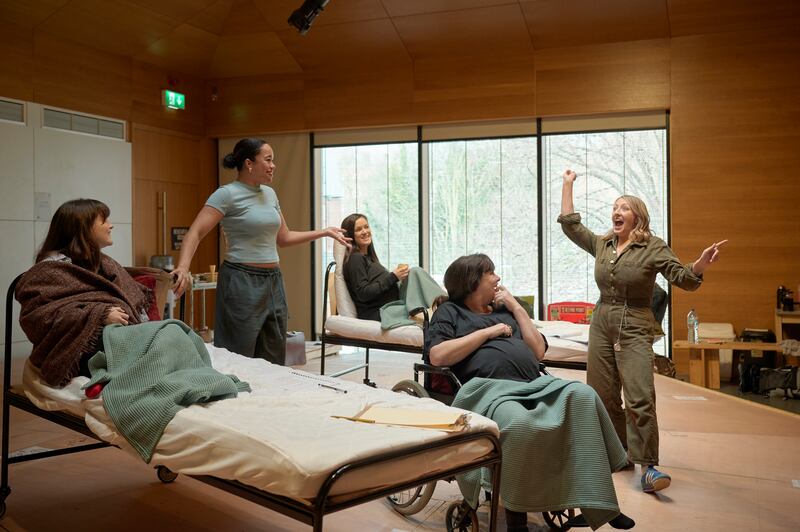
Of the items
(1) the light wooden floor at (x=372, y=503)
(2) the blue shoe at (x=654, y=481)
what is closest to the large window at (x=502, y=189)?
(1) the light wooden floor at (x=372, y=503)

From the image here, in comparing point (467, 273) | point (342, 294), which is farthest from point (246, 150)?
point (342, 294)

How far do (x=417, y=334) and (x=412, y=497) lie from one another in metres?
1.43

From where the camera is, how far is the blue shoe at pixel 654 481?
306 centimetres

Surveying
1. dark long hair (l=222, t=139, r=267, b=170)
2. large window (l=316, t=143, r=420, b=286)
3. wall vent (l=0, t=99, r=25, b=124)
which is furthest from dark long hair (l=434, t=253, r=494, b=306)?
wall vent (l=0, t=99, r=25, b=124)

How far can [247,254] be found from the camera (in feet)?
11.6

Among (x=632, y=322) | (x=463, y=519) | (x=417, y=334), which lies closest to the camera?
(x=463, y=519)

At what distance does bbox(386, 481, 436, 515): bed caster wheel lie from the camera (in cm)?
270

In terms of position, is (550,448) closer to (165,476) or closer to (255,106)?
(165,476)

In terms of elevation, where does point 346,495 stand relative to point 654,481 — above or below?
above

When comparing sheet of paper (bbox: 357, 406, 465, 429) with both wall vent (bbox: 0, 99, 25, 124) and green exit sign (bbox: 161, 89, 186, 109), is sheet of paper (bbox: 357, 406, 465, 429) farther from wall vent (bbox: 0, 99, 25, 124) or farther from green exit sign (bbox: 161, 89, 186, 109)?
green exit sign (bbox: 161, 89, 186, 109)

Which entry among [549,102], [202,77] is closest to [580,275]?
[549,102]

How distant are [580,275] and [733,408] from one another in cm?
244

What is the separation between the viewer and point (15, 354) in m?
6.49

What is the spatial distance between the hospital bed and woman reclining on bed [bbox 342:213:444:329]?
0.22 ft
